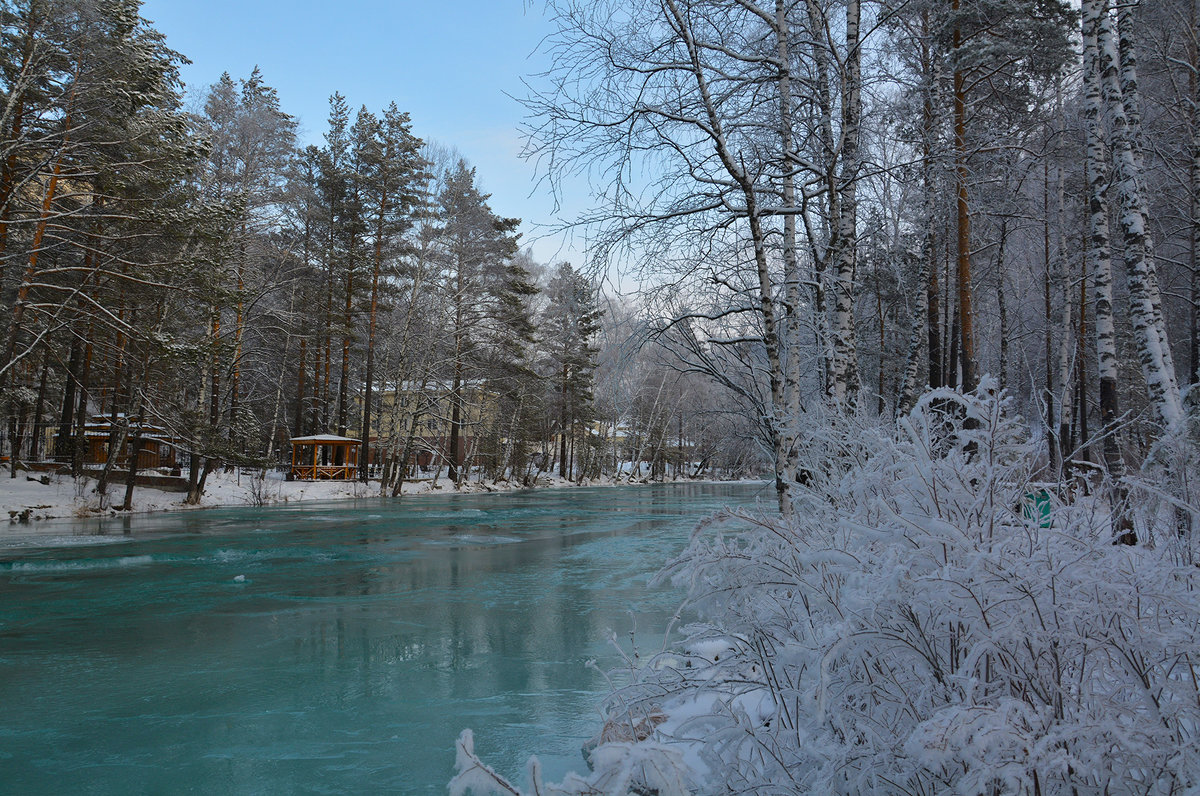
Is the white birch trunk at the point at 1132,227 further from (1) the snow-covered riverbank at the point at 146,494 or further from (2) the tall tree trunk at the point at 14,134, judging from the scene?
(1) the snow-covered riverbank at the point at 146,494

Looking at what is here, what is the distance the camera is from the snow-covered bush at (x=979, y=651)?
5.69 ft

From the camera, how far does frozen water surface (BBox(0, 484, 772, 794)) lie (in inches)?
183

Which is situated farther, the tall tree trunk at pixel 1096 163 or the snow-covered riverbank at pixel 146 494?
the snow-covered riverbank at pixel 146 494

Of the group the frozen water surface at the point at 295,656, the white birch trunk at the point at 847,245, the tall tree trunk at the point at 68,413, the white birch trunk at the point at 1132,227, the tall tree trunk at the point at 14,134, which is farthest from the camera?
the tall tree trunk at the point at 68,413

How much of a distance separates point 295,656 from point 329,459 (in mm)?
27106

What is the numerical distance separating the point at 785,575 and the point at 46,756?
5288 mm

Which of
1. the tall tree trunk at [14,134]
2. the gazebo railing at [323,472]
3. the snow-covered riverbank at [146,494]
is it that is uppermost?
the tall tree trunk at [14,134]

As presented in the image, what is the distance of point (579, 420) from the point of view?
44.0 meters

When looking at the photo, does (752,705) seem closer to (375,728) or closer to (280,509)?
(375,728)

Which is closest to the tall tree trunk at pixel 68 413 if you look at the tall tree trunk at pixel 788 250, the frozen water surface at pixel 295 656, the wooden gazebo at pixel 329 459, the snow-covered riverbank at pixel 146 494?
the snow-covered riverbank at pixel 146 494

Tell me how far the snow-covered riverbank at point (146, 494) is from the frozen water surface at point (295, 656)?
378 centimetres

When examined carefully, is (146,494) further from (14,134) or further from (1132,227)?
(1132,227)

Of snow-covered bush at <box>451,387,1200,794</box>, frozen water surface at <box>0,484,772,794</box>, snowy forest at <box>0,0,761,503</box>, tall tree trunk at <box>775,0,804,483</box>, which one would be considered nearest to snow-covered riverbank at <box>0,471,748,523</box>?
snowy forest at <box>0,0,761,503</box>

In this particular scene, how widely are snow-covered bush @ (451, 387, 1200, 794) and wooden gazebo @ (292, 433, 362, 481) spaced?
30048mm
